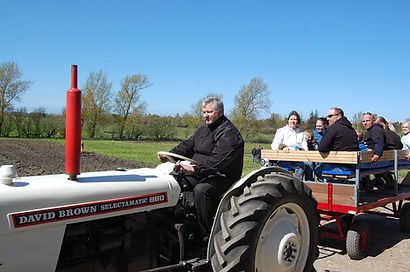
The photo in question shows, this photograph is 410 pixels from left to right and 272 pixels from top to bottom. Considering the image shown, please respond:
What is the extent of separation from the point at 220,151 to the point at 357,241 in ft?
9.01

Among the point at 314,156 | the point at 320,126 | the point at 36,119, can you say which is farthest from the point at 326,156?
the point at 36,119

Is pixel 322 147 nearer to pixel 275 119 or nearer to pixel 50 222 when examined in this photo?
pixel 50 222

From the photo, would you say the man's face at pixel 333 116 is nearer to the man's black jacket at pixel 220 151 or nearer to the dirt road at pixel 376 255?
the dirt road at pixel 376 255

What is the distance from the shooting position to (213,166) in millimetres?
3500

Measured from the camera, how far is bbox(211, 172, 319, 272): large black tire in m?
3.01

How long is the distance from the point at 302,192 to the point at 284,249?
582mm

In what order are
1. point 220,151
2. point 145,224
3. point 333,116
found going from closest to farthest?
point 145,224 → point 220,151 → point 333,116

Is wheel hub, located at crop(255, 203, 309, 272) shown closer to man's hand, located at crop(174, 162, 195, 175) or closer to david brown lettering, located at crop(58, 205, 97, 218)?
man's hand, located at crop(174, 162, 195, 175)

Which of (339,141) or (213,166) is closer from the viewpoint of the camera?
(213,166)

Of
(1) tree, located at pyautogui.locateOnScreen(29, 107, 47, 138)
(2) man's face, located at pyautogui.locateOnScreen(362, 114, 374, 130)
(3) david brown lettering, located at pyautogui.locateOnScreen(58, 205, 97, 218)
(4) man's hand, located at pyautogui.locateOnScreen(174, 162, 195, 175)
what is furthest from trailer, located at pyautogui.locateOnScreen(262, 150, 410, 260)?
(1) tree, located at pyautogui.locateOnScreen(29, 107, 47, 138)

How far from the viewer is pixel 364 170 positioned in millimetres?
5586

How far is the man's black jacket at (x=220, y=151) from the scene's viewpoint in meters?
3.52

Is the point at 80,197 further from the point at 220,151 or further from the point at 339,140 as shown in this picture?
the point at 339,140

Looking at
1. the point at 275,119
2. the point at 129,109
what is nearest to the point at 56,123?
the point at 129,109
